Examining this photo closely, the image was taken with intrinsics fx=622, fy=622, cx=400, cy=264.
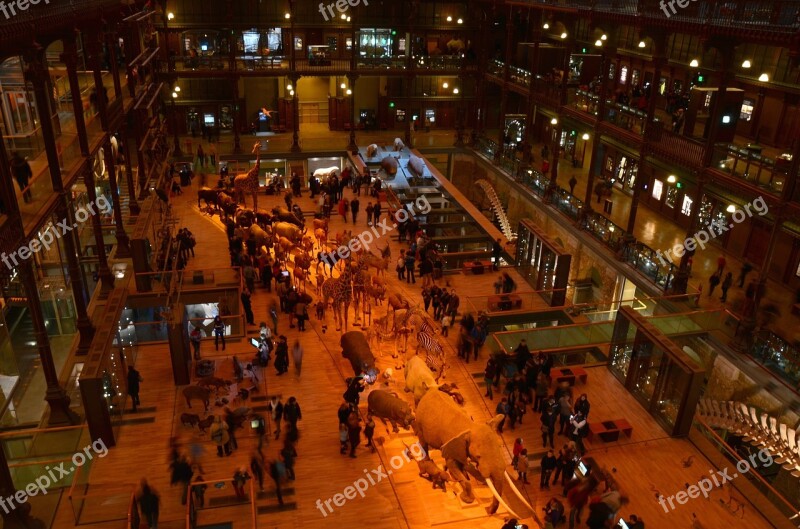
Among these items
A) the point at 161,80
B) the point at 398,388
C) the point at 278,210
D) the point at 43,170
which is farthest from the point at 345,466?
the point at 161,80

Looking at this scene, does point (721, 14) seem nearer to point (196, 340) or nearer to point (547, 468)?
point (547, 468)

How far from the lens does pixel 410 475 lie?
1378 centimetres

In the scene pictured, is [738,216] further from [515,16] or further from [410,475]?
[515,16]

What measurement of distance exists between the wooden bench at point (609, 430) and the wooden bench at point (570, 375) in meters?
1.82

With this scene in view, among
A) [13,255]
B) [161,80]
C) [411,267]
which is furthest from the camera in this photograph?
[161,80]

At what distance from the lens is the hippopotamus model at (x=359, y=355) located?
1620cm

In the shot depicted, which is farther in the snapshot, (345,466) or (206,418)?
(206,418)

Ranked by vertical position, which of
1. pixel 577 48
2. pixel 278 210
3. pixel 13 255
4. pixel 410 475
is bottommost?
pixel 410 475

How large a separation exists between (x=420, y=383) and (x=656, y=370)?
6104 millimetres

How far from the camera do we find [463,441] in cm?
1209

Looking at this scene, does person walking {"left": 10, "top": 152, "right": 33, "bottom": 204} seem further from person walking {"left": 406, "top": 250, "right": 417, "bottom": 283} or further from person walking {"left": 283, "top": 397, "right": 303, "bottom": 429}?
person walking {"left": 406, "top": 250, "right": 417, "bottom": 283}

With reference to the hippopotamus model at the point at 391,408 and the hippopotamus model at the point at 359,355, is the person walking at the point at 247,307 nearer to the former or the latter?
the hippopotamus model at the point at 359,355

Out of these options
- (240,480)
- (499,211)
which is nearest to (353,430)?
(240,480)

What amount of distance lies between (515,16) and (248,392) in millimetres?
28761
